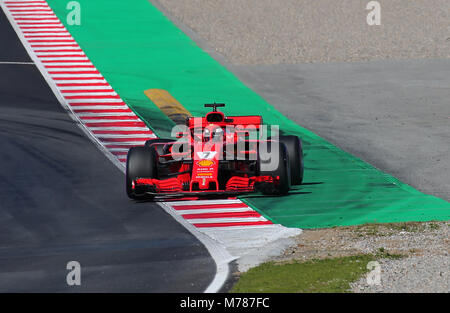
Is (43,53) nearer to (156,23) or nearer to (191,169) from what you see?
(156,23)

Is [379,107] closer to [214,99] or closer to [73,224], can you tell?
[214,99]

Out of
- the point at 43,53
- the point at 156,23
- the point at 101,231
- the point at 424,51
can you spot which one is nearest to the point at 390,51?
the point at 424,51

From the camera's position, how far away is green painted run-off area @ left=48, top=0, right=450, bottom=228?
2055cm

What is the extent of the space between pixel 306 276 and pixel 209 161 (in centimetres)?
700

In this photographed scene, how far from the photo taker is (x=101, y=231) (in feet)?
61.5

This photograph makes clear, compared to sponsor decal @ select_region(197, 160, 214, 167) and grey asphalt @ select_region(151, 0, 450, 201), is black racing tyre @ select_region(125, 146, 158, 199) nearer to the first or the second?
sponsor decal @ select_region(197, 160, 214, 167)

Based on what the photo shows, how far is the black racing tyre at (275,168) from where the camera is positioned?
20594mm

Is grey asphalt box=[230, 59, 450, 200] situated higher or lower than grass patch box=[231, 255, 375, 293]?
higher

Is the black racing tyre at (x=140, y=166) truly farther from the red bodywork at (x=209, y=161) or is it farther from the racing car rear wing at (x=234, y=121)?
the racing car rear wing at (x=234, y=121)

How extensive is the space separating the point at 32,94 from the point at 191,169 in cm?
1471

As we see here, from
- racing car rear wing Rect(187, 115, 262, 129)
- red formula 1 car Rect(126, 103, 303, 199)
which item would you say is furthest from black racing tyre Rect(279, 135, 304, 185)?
racing car rear wing Rect(187, 115, 262, 129)

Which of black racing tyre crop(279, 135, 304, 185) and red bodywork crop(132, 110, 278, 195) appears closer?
red bodywork crop(132, 110, 278, 195)

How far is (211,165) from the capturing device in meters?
20.6

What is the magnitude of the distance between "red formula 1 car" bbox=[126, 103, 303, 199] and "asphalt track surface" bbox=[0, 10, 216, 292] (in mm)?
673
